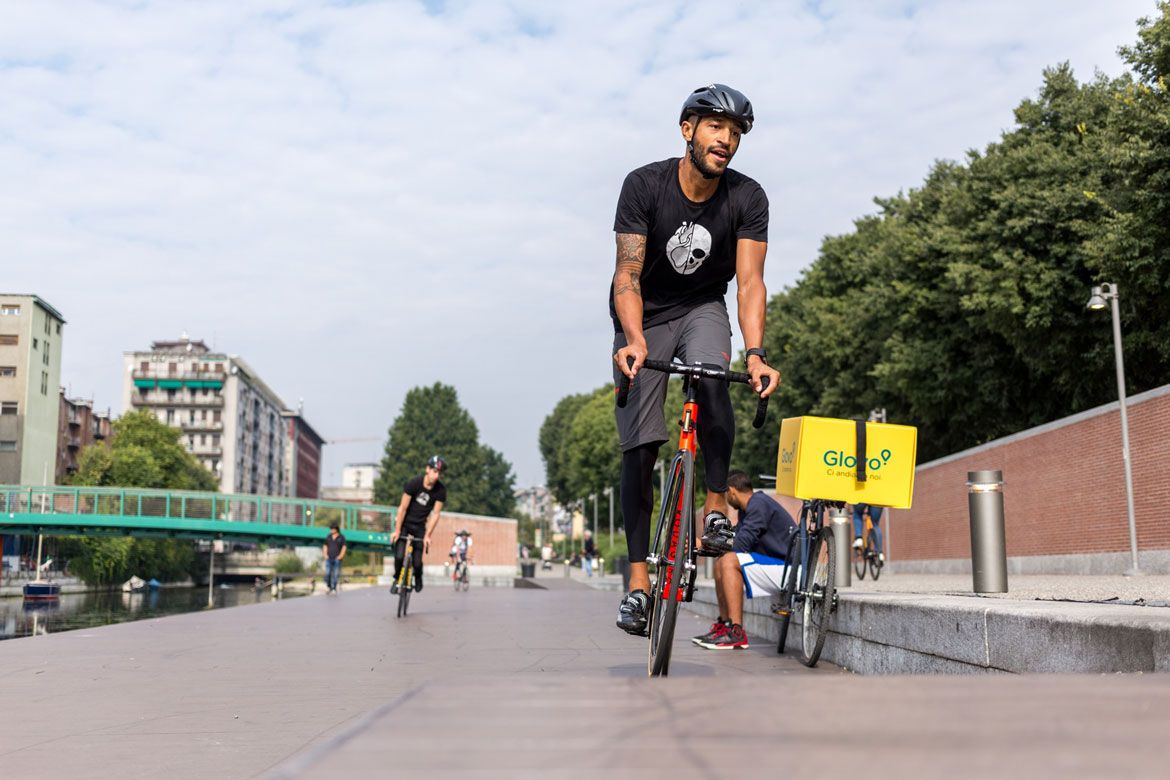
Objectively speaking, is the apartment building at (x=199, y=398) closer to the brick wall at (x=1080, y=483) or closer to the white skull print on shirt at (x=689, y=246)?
the brick wall at (x=1080, y=483)

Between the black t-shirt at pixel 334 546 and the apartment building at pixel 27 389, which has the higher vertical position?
the apartment building at pixel 27 389

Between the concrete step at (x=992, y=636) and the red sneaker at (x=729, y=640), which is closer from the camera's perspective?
the concrete step at (x=992, y=636)

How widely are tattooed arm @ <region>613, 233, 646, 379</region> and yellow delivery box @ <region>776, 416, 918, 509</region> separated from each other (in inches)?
77.0

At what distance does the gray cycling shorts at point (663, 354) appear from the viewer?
5.02 meters

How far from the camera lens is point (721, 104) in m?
4.90

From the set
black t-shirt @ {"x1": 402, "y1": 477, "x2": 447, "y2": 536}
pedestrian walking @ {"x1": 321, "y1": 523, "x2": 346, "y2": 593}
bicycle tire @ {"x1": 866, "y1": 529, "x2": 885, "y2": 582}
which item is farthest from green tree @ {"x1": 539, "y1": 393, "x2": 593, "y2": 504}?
black t-shirt @ {"x1": 402, "y1": 477, "x2": 447, "y2": 536}

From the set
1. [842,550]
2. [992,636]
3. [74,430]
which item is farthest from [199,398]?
[992,636]

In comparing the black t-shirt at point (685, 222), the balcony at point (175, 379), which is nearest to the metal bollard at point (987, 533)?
the black t-shirt at point (685, 222)

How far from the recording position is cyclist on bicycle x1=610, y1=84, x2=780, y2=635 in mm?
4953

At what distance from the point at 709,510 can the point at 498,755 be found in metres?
3.99

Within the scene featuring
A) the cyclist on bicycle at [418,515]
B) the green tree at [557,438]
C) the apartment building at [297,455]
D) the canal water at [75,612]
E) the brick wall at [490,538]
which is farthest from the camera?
the apartment building at [297,455]

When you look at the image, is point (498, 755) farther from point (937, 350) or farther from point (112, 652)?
point (937, 350)

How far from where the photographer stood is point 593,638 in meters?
9.49

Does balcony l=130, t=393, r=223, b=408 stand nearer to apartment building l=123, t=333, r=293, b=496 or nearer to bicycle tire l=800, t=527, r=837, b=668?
apartment building l=123, t=333, r=293, b=496
